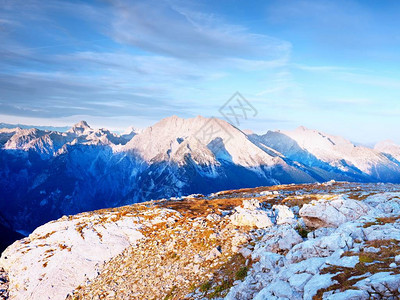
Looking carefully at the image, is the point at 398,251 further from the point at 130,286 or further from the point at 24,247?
the point at 24,247

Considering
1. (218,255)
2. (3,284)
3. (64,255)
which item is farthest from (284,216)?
(3,284)

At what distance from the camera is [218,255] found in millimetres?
31719

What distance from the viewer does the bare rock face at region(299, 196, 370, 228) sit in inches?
1313

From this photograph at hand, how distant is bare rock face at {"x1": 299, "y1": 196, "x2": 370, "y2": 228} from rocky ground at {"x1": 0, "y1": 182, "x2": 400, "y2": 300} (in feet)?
0.41

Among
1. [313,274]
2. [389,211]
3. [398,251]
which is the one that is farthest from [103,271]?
[389,211]

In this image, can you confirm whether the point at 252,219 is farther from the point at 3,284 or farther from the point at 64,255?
the point at 3,284

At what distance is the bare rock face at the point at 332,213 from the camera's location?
33.3 meters

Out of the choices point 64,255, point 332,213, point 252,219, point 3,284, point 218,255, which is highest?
point 332,213

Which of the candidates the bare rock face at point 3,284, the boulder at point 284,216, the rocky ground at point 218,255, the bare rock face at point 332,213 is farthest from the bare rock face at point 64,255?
the bare rock face at point 332,213

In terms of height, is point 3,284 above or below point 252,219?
below

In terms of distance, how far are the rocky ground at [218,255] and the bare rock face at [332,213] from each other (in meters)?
0.12

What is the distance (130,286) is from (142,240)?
40.7 ft

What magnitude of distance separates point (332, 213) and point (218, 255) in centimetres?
1553

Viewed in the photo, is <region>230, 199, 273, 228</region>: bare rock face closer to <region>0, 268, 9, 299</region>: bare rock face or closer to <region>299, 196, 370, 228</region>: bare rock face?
<region>299, 196, 370, 228</region>: bare rock face
